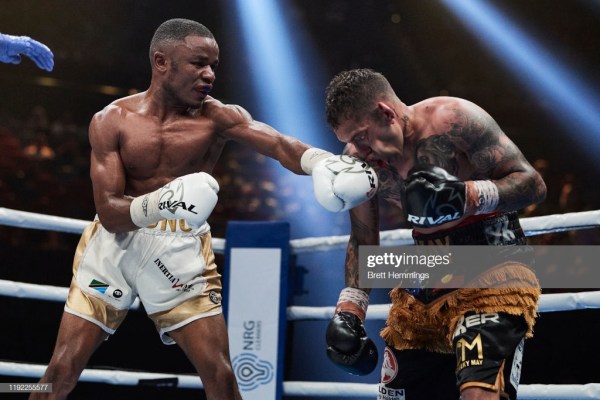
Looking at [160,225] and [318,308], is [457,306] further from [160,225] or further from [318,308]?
[318,308]

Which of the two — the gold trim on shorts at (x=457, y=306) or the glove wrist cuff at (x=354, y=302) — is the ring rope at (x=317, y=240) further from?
the glove wrist cuff at (x=354, y=302)

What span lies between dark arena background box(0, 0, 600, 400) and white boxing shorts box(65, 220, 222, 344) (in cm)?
301

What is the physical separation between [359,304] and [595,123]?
213 inches

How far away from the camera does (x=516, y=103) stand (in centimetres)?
721

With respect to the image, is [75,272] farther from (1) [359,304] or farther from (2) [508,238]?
(2) [508,238]

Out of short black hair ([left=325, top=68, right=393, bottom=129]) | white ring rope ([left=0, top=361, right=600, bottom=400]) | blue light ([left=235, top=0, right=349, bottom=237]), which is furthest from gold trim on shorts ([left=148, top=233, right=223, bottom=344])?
blue light ([left=235, top=0, right=349, bottom=237])

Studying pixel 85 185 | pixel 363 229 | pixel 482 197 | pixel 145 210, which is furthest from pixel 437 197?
pixel 85 185

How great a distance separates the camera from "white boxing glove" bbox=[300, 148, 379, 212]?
188 cm

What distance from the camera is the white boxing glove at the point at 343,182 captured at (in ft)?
6.15

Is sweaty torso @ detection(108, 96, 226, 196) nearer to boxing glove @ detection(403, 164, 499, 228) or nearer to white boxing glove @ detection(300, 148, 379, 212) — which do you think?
white boxing glove @ detection(300, 148, 379, 212)

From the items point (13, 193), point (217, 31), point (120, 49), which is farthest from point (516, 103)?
point (13, 193)

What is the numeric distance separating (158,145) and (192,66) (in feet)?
0.89

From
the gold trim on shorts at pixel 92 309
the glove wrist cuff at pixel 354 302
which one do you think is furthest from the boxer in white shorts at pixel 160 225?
the glove wrist cuff at pixel 354 302

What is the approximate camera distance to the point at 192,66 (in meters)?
2.37
